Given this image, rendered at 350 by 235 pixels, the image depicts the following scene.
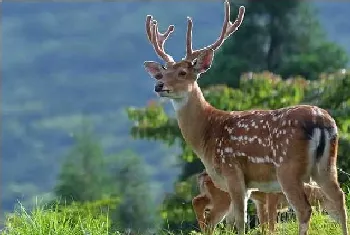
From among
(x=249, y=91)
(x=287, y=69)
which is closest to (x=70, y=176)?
(x=287, y=69)

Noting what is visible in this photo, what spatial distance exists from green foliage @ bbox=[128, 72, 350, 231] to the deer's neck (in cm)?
768

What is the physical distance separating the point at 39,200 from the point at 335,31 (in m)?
134

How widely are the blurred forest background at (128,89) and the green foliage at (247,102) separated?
0.02m

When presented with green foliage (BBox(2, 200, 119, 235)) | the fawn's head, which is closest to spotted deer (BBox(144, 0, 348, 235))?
the fawn's head

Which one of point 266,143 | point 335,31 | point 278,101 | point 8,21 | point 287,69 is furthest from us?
point 8,21

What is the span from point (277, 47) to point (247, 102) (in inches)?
819

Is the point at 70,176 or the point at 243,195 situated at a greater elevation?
the point at 243,195

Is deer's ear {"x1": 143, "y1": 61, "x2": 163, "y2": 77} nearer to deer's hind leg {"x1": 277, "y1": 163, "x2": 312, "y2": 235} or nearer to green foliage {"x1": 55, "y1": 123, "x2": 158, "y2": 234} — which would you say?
deer's hind leg {"x1": 277, "y1": 163, "x2": 312, "y2": 235}

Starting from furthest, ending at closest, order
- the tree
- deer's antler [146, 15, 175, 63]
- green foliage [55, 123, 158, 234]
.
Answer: green foliage [55, 123, 158, 234]
the tree
deer's antler [146, 15, 175, 63]

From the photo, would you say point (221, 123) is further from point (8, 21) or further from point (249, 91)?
point (8, 21)

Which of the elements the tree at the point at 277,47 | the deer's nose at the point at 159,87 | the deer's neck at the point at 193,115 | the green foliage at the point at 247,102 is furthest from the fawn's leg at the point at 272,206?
the tree at the point at 277,47

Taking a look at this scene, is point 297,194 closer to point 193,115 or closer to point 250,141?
point 250,141

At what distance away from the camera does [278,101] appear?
20.1 m

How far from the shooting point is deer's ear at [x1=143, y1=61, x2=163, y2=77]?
10.4 metres
